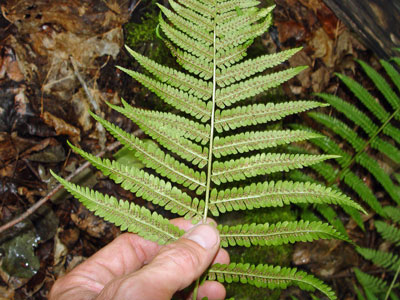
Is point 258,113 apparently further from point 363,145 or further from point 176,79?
point 363,145

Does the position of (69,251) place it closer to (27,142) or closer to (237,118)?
(27,142)

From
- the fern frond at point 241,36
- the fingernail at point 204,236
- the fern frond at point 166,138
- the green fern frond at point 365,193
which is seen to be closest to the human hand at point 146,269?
the fingernail at point 204,236

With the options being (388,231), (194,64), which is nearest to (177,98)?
(194,64)

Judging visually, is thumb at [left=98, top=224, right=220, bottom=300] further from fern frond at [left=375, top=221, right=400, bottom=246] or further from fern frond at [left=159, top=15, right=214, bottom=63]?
fern frond at [left=375, top=221, right=400, bottom=246]

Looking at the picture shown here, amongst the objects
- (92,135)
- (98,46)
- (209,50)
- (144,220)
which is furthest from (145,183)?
(98,46)

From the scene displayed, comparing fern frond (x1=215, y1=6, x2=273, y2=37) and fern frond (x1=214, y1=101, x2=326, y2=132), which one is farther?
fern frond (x1=215, y1=6, x2=273, y2=37)

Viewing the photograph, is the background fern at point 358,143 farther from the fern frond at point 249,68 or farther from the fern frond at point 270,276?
the fern frond at point 270,276

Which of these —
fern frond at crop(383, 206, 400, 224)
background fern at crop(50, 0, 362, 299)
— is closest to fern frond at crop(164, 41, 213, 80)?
background fern at crop(50, 0, 362, 299)

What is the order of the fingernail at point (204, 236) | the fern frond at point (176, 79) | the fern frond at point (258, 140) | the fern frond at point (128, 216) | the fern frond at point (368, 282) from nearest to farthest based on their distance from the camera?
the fern frond at point (128, 216) < the fingernail at point (204, 236) < the fern frond at point (258, 140) < the fern frond at point (176, 79) < the fern frond at point (368, 282)
